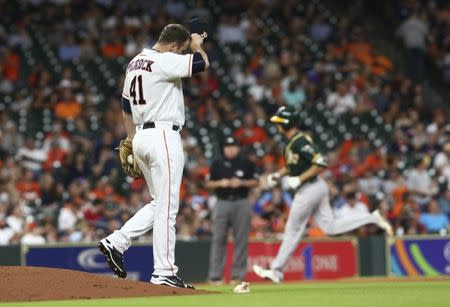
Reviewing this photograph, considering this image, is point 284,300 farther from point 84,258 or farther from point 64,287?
point 84,258

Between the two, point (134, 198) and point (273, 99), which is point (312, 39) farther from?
point (134, 198)

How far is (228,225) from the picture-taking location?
52.9 feet

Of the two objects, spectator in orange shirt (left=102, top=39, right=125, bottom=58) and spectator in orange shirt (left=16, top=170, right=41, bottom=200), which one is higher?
spectator in orange shirt (left=102, top=39, right=125, bottom=58)

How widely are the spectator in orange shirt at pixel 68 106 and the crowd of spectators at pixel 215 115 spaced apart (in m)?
0.02

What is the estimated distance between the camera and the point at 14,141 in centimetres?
2130

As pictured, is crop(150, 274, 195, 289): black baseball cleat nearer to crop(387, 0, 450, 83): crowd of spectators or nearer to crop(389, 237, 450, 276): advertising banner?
crop(389, 237, 450, 276): advertising banner

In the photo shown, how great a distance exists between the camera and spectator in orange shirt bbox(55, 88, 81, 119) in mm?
22219

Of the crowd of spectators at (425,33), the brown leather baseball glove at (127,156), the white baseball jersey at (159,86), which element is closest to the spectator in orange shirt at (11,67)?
the crowd of spectators at (425,33)

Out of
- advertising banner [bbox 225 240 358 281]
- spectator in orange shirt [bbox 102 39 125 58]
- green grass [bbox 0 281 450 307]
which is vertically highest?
spectator in orange shirt [bbox 102 39 125 58]

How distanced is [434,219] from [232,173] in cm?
594

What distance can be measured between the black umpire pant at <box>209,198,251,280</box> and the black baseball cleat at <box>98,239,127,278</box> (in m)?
5.59

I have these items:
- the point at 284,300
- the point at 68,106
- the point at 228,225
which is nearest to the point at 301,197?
the point at 228,225

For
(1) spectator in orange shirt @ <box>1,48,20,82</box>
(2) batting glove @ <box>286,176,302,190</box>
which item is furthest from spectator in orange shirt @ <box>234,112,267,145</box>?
(2) batting glove @ <box>286,176,302,190</box>

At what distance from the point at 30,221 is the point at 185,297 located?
33.6 ft
